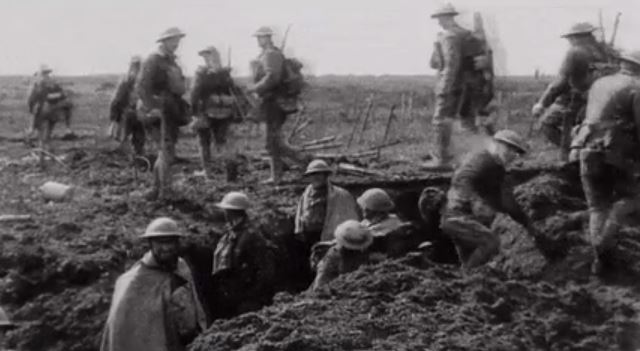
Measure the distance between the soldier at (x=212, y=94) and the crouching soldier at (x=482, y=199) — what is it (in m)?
5.65

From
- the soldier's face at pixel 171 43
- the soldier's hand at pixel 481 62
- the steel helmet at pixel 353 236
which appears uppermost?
the soldier's face at pixel 171 43

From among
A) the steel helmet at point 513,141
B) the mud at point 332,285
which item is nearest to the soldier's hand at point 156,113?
the mud at point 332,285

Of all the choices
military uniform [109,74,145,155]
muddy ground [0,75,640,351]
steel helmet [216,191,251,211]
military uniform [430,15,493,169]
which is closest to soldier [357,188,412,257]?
muddy ground [0,75,640,351]

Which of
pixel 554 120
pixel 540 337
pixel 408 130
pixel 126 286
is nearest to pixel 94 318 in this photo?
pixel 126 286

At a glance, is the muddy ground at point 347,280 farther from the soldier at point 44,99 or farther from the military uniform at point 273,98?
the soldier at point 44,99

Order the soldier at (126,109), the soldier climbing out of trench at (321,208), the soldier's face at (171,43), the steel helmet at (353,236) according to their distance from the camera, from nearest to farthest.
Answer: the steel helmet at (353,236), the soldier climbing out of trench at (321,208), the soldier's face at (171,43), the soldier at (126,109)

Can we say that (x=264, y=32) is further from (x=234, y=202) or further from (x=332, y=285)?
(x=332, y=285)

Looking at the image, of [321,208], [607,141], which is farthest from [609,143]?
[321,208]

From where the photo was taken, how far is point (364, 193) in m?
10.6

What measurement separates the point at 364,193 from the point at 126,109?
260 inches

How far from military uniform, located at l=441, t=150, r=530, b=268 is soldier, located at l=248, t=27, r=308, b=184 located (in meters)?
4.43

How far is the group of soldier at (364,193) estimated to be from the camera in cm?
827

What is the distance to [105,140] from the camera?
2575 centimetres

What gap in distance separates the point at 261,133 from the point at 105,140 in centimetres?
380
